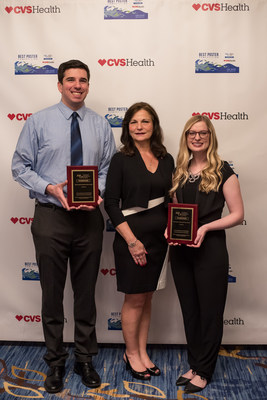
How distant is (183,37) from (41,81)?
41.1 inches

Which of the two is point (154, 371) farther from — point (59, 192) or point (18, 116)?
point (18, 116)

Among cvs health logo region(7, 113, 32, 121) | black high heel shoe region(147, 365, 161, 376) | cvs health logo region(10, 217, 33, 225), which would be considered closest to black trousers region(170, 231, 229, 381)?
black high heel shoe region(147, 365, 161, 376)

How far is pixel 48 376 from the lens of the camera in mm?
2668

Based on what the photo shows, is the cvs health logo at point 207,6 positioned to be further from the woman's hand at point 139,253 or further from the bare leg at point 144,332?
the bare leg at point 144,332

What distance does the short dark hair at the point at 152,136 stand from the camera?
2.60 m

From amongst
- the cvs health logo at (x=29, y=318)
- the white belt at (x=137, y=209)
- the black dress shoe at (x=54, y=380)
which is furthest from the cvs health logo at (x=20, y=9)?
the black dress shoe at (x=54, y=380)

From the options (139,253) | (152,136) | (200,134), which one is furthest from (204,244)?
(152,136)

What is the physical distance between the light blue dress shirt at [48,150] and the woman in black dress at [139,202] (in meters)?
0.16

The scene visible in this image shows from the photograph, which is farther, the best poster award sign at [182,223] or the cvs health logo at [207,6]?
the cvs health logo at [207,6]

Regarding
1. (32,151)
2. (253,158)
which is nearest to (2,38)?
(32,151)

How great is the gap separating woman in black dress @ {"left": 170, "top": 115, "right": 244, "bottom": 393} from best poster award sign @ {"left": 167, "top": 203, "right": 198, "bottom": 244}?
5cm

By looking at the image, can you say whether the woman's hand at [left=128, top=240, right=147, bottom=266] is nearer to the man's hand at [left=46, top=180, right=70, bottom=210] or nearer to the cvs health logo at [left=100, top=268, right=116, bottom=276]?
the man's hand at [left=46, top=180, right=70, bottom=210]

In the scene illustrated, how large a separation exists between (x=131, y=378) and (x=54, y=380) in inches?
19.0

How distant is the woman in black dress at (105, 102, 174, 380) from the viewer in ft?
8.34
